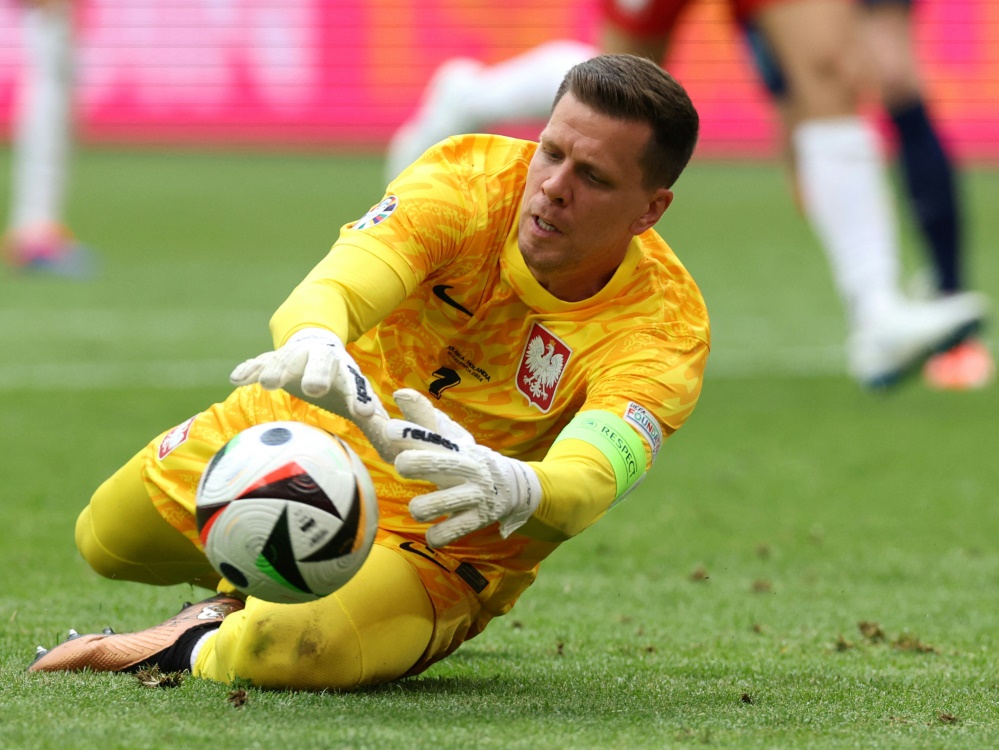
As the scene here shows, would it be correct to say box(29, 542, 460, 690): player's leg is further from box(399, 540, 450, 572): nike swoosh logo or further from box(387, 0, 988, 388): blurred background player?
box(387, 0, 988, 388): blurred background player

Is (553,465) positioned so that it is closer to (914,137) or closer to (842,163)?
(842,163)

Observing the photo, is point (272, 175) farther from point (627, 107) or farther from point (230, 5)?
point (627, 107)

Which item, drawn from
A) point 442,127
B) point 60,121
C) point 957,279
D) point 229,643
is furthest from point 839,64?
point 60,121

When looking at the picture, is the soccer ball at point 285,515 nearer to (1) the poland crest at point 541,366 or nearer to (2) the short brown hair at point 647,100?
(1) the poland crest at point 541,366

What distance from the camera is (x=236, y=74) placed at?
2127 centimetres

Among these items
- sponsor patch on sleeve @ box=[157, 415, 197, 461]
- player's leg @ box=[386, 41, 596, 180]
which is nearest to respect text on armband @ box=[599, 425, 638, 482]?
sponsor patch on sleeve @ box=[157, 415, 197, 461]

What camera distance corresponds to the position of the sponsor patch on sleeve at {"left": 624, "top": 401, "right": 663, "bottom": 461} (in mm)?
3506

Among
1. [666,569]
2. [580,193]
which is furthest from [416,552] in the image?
[666,569]

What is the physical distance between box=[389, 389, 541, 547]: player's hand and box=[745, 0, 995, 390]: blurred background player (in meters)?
5.30

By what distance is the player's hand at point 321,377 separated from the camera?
3.15 meters

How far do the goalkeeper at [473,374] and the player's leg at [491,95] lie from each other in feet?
13.1

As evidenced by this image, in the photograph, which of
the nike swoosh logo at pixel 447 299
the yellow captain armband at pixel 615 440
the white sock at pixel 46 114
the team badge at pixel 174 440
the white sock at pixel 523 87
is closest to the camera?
the yellow captain armband at pixel 615 440

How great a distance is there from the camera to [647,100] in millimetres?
3533

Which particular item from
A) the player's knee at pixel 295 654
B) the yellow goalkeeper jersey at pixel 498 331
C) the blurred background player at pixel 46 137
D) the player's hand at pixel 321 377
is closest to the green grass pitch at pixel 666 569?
the player's knee at pixel 295 654
